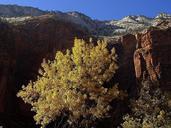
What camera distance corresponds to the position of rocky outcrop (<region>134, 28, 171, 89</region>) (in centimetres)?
5084

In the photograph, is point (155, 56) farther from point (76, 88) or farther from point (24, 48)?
point (24, 48)

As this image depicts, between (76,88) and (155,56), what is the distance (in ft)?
49.3

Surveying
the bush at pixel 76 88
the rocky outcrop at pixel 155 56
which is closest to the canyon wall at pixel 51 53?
the rocky outcrop at pixel 155 56

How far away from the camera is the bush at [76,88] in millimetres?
39312

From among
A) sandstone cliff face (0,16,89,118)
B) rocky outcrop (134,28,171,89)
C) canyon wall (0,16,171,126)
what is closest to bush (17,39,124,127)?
rocky outcrop (134,28,171,89)

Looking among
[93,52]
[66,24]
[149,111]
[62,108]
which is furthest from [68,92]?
[66,24]

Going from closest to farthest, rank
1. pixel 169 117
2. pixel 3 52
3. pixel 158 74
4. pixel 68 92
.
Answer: pixel 68 92, pixel 169 117, pixel 158 74, pixel 3 52

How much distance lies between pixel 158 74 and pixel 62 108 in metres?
15.3

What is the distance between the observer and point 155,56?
2046 inches

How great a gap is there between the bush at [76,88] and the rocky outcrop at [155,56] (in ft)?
35.7

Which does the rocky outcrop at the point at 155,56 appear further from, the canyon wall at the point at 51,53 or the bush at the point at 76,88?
the bush at the point at 76,88

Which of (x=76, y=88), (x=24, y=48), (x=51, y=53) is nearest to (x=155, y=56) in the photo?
(x=51, y=53)

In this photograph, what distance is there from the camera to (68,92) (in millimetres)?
38969

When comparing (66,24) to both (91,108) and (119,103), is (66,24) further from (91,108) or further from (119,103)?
(91,108)
